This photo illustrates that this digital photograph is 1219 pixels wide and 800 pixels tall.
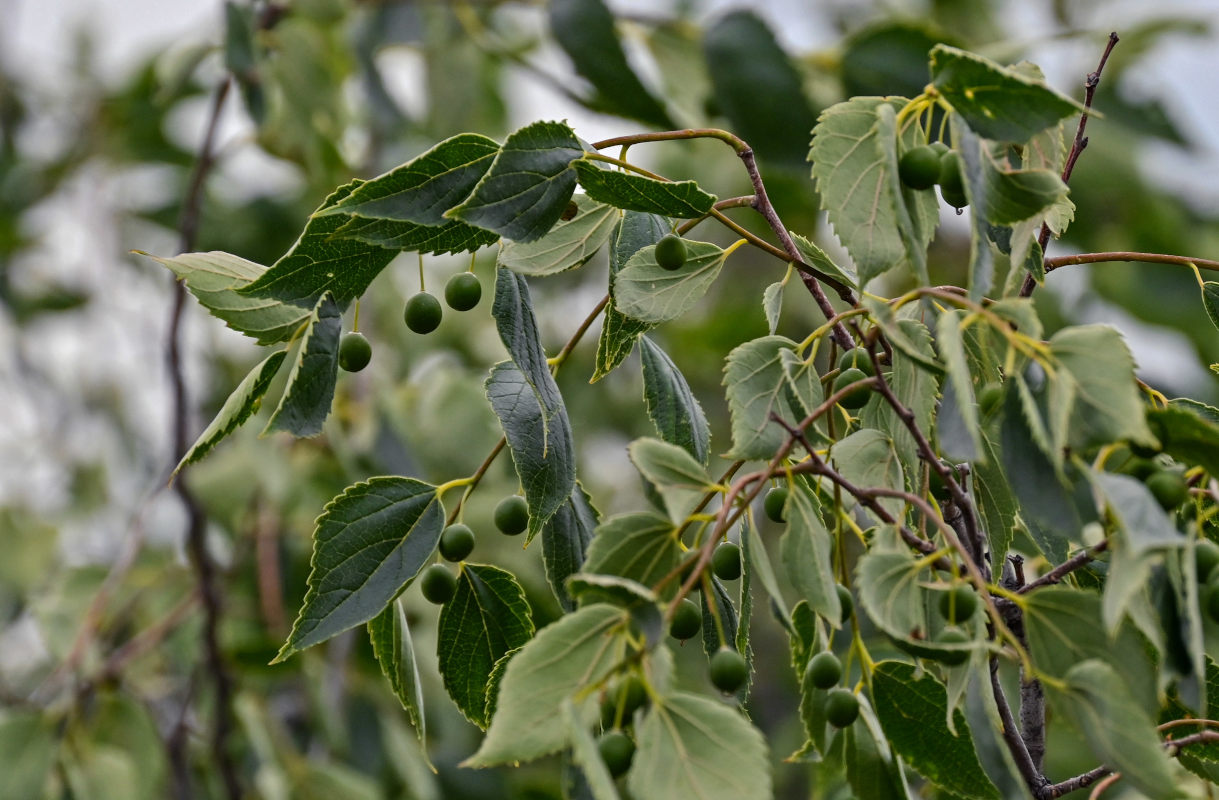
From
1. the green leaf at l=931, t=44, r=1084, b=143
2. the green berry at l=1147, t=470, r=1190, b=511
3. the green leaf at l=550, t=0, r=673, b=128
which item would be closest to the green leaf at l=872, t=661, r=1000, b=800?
the green berry at l=1147, t=470, r=1190, b=511

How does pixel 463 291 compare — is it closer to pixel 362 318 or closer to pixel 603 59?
pixel 603 59

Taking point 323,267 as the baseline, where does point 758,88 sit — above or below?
below

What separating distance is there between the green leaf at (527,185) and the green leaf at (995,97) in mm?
162

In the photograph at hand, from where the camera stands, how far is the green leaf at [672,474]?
1.62 feet

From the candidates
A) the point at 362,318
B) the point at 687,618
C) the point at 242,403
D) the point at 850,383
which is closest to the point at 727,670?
the point at 687,618

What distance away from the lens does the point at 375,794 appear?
1674mm

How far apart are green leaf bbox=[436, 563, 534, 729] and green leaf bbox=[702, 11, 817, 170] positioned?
107 cm

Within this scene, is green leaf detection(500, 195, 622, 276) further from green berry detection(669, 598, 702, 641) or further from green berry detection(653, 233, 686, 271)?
green berry detection(669, 598, 702, 641)

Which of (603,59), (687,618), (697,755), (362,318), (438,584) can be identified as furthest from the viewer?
(362,318)

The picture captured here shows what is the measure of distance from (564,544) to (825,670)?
163 millimetres

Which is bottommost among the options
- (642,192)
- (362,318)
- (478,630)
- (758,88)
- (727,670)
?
(362,318)

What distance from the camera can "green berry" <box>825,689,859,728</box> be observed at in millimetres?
523

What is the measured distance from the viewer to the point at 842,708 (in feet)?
1.72

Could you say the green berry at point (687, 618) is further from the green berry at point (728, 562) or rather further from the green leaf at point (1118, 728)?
the green leaf at point (1118, 728)
